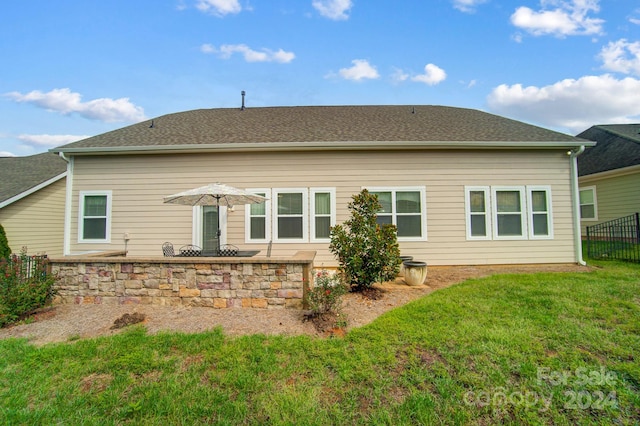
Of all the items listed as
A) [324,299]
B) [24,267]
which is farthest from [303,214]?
[24,267]

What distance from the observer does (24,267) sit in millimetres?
4883

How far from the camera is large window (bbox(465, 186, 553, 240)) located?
8320mm

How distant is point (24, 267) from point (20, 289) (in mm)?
519

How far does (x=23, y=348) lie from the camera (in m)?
3.54

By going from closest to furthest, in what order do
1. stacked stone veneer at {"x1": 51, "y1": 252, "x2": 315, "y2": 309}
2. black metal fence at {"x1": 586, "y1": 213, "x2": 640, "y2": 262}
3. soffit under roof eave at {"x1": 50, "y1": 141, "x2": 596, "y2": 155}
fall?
stacked stone veneer at {"x1": 51, "y1": 252, "x2": 315, "y2": 309}, soffit under roof eave at {"x1": 50, "y1": 141, "x2": 596, "y2": 155}, black metal fence at {"x1": 586, "y1": 213, "x2": 640, "y2": 262}

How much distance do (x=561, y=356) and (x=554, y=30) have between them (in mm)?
11702

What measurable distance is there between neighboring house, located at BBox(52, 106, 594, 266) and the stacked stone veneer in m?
3.06

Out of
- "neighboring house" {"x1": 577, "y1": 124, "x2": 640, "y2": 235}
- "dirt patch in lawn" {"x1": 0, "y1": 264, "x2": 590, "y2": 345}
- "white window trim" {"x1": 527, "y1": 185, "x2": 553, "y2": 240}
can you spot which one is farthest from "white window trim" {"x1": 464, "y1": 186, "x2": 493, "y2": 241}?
"neighboring house" {"x1": 577, "y1": 124, "x2": 640, "y2": 235}

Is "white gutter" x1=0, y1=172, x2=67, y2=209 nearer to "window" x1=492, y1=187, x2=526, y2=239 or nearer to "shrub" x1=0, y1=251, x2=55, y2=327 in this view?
"shrub" x1=0, y1=251, x2=55, y2=327

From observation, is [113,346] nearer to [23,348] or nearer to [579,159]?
[23,348]

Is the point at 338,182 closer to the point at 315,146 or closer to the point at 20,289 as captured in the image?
the point at 315,146

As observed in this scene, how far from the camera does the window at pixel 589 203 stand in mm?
13023

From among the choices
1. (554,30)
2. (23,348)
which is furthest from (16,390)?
(554,30)

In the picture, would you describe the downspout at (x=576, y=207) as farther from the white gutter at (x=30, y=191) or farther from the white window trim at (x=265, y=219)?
the white gutter at (x=30, y=191)
